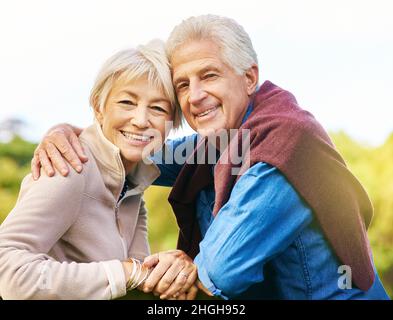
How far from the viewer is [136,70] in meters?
2.06

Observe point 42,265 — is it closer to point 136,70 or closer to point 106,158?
point 106,158

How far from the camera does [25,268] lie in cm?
169

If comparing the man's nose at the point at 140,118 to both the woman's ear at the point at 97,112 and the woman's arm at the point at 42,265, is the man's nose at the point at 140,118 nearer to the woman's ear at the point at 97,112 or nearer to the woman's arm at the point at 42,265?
the woman's ear at the point at 97,112

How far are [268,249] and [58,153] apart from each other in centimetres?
80

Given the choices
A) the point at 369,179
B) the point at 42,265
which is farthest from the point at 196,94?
the point at 369,179

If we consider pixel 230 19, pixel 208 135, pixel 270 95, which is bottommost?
pixel 208 135

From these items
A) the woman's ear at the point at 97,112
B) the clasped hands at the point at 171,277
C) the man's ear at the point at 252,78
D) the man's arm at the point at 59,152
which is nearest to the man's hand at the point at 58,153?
the man's arm at the point at 59,152

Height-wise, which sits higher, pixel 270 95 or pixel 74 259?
pixel 270 95

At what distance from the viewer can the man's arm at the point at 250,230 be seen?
172 cm

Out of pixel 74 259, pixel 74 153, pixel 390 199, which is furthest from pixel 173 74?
pixel 390 199

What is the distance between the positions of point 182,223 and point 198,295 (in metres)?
0.61

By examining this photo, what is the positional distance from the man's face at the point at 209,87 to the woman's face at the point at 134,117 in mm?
107

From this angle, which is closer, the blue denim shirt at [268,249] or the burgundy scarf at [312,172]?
the blue denim shirt at [268,249]
